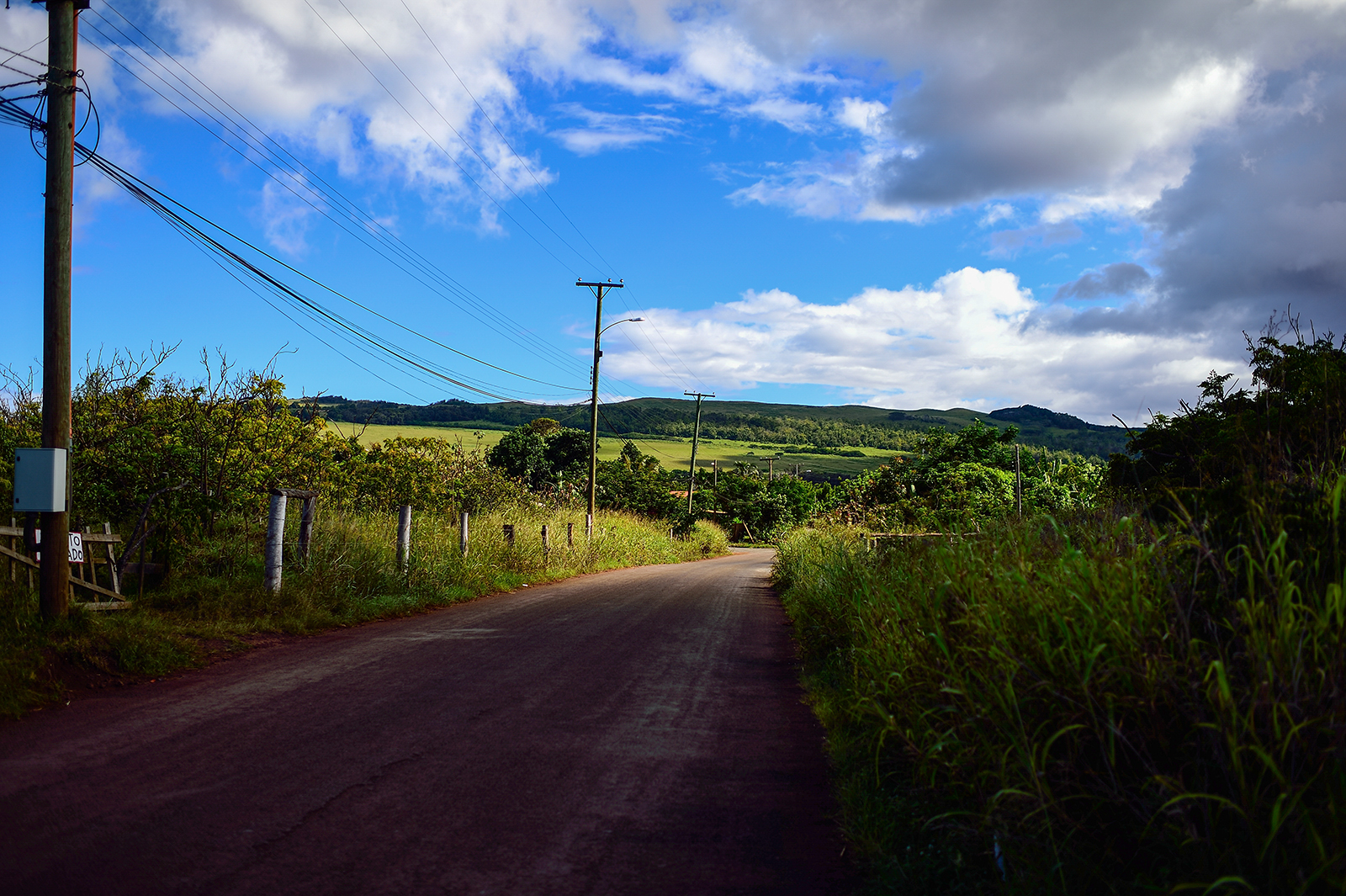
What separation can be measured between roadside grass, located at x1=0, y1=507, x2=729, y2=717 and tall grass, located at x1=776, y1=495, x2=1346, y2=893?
636cm

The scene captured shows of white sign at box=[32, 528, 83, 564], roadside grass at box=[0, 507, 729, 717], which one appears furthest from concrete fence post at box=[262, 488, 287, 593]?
white sign at box=[32, 528, 83, 564]

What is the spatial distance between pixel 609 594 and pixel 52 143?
11471 mm

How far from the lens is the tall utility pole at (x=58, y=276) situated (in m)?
8.21

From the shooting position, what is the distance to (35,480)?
8188 mm

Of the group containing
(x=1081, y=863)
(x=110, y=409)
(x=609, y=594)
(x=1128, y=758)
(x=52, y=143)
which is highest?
(x=52, y=143)

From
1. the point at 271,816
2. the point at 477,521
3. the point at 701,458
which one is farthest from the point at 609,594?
the point at 701,458

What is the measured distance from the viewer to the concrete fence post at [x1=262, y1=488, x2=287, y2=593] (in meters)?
11.1

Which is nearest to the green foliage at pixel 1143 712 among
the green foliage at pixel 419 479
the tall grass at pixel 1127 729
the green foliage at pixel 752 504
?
the tall grass at pixel 1127 729

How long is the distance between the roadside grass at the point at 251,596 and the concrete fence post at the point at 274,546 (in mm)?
154

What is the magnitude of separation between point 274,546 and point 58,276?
4171 mm

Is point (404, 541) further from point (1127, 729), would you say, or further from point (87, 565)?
point (1127, 729)

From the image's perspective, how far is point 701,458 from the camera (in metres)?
128

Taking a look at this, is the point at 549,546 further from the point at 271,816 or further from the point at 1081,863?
the point at 1081,863

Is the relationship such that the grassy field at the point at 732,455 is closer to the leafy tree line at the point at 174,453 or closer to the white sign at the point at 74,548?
the leafy tree line at the point at 174,453
